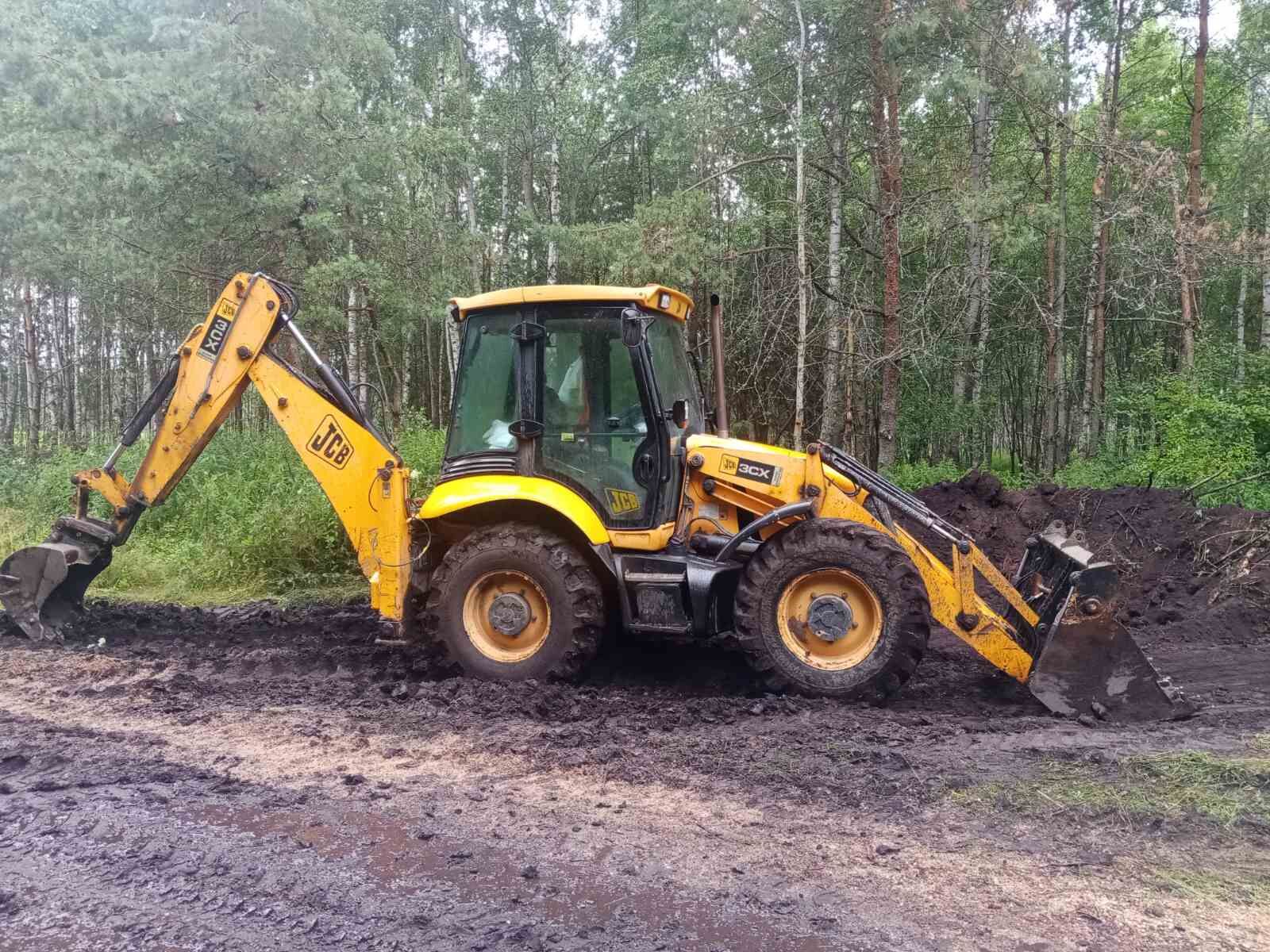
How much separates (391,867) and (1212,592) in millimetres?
6476

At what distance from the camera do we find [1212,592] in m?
6.87

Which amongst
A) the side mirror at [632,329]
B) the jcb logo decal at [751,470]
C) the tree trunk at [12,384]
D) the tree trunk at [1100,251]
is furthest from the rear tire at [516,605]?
the tree trunk at [12,384]

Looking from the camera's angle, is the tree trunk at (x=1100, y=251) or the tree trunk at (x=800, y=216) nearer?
the tree trunk at (x=800, y=216)

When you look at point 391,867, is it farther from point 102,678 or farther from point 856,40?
point 856,40

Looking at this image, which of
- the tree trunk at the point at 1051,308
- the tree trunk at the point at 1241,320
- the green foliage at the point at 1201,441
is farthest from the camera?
the tree trunk at the point at 1051,308

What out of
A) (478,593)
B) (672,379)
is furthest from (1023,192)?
(478,593)

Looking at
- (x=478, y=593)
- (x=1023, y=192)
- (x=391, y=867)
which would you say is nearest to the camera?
(x=391, y=867)

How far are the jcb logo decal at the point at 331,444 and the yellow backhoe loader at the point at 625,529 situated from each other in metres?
0.01

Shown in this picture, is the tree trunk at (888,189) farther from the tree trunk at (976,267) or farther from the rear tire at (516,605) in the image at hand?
the rear tire at (516,605)

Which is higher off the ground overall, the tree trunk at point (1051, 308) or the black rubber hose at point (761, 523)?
the tree trunk at point (1051, 308)

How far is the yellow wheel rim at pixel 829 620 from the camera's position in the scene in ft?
16.2

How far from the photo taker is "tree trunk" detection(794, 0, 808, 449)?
1230cm

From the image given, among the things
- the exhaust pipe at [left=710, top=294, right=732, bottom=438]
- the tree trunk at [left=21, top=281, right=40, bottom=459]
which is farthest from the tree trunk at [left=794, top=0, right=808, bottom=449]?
the tree trunk at [left=21, top=281, right=40, bottom=459]

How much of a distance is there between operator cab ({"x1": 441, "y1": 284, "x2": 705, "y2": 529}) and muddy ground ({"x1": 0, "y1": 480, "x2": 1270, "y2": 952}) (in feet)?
4.08
